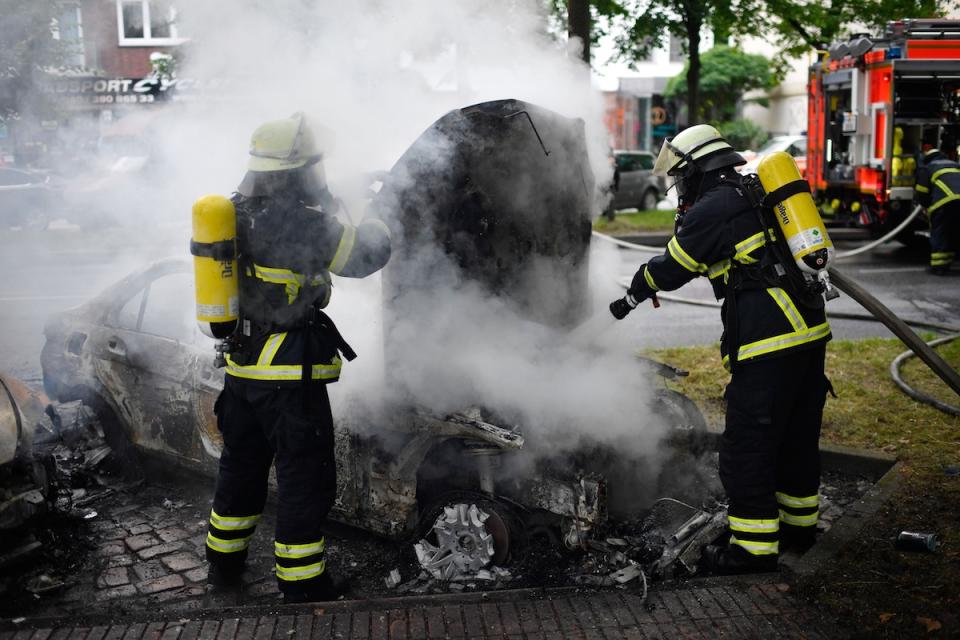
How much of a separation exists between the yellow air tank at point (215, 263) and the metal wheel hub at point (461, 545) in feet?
3.91

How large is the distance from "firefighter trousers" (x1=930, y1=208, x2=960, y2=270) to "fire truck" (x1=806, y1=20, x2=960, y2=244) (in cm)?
147

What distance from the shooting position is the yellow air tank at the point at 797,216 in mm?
3609

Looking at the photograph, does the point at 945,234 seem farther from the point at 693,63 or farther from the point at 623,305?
the point at 623,305

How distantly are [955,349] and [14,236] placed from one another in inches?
616

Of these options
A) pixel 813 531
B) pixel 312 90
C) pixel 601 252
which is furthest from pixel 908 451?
pixel 312 90

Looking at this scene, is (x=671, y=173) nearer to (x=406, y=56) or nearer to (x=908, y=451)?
(x=406, y=56)

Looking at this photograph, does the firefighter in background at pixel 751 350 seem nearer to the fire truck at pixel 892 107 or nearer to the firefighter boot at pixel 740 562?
the firefighter boot at pixel 740 562

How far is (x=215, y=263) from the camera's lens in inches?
130

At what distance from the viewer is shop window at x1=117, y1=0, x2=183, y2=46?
5.87m


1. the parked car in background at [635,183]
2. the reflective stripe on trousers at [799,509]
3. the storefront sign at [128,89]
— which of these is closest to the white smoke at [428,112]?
the storefront sign at [128,89]

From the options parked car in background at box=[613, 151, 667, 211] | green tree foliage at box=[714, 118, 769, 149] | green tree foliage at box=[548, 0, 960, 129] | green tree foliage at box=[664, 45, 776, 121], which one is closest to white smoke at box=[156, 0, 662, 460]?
green tree foliage at box=[548, 0, 960, 129]

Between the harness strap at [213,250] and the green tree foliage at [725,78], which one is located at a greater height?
the green tree foliage at [725,78]

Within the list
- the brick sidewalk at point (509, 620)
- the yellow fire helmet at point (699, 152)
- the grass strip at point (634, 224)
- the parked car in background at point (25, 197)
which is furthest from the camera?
the grass strip at point (634, 224)

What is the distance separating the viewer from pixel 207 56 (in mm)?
5188
